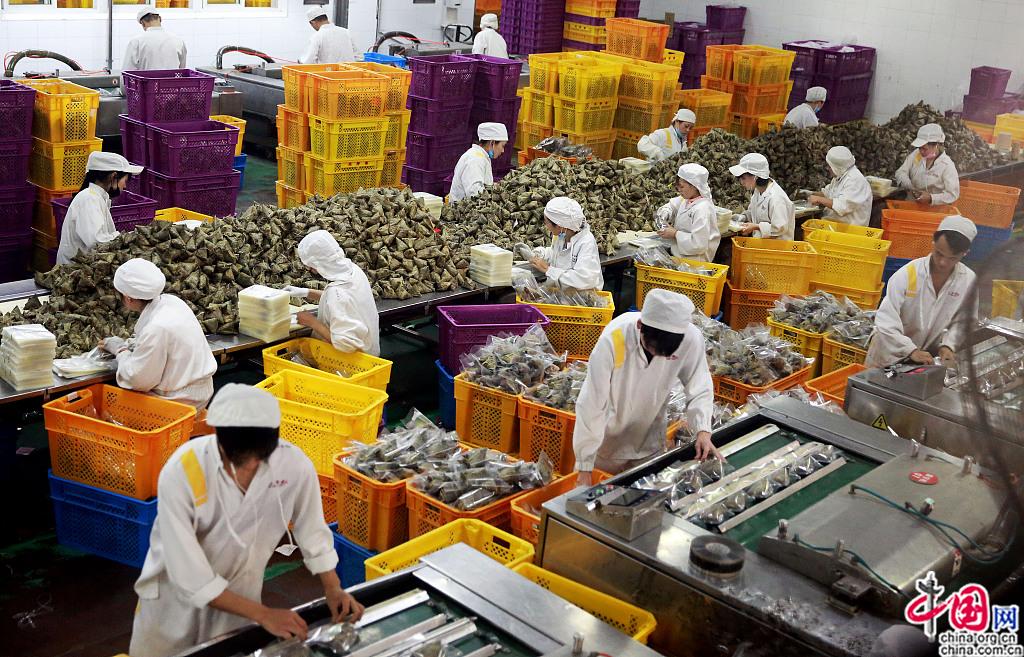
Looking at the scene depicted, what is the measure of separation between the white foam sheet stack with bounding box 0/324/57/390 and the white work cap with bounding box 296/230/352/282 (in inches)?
54.8

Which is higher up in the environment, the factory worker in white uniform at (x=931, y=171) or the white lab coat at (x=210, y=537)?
the factory worker in white uniform at (x=931, y=171)

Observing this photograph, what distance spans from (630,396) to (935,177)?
676 centimetres

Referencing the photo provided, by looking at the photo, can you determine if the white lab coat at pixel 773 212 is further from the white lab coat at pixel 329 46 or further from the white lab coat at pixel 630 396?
the white lab coat at pixel 329 46

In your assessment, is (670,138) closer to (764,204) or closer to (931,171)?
(764,204)

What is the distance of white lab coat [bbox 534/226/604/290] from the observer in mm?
6699

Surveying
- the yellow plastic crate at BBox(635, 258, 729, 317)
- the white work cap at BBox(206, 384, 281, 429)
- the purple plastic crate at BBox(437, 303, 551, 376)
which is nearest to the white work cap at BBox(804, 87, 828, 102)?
the yellow plastic crate at BBox(635, 258, 729, 317)

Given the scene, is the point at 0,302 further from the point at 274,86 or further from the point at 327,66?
the point at 274,86

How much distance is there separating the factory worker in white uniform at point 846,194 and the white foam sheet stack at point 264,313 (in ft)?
17.9

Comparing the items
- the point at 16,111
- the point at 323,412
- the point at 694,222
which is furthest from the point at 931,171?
the point at 16,111

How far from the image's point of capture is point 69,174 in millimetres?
7902

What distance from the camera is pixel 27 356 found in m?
4.79

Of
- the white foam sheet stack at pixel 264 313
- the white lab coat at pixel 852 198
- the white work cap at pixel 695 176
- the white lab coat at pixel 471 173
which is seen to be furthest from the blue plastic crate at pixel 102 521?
the white lab coat at pixel 852 198

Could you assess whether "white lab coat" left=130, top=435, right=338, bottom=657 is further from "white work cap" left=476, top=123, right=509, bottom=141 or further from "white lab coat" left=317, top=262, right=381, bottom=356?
"white work cap" left=476, top=123, right=509, bottom=141

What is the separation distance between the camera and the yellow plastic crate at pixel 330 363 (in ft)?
18.0
